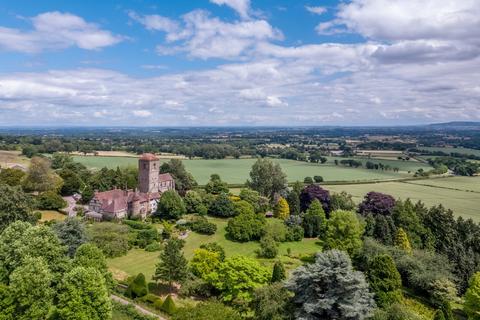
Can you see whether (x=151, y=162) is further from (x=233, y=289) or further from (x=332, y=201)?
(x=233, y=289)

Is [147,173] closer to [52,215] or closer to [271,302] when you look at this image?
[52,215]

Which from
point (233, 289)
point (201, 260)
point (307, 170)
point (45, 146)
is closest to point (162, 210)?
point (201, 260)

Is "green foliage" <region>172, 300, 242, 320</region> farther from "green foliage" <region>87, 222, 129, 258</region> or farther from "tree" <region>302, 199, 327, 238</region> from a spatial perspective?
"tree" <region>302, 199, 327, 238</region>

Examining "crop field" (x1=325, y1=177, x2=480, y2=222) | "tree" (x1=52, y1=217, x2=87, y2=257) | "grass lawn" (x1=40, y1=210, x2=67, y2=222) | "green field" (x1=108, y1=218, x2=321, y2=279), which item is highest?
"tree" (x1=52, y1=217, x2=87, y2=257)

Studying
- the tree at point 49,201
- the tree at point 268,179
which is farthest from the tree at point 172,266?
the tree at point 268,179

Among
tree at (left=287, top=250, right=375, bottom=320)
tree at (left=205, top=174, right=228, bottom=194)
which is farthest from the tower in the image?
tree at (left=287, top=250, right=375, bottom=320)

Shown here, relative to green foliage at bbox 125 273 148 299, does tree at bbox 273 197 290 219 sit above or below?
above

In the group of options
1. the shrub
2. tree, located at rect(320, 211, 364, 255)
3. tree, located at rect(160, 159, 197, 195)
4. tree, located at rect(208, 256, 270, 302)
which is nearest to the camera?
tree, located at rect(208, 256, 270, 302)
